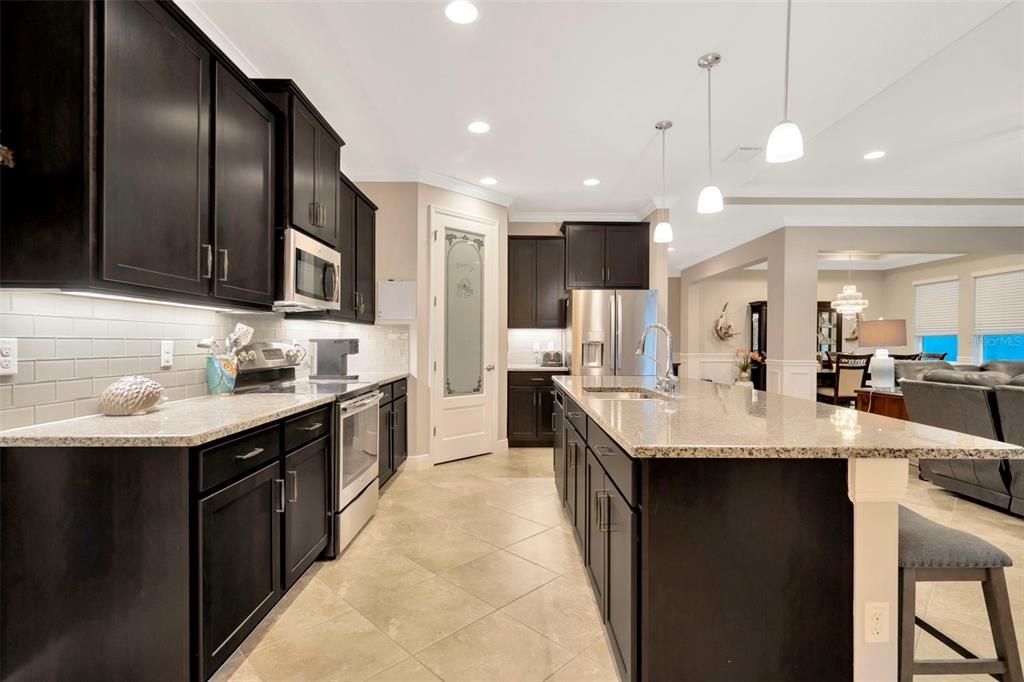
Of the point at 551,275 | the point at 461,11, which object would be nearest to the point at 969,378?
the point at 551,275

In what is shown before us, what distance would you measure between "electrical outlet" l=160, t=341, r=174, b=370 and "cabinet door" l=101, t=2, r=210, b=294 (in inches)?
19.0

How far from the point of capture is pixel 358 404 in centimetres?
284

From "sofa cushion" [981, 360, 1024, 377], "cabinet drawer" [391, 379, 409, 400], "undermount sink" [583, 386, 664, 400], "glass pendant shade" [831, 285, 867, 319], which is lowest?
"cabinet drawer" [391, 379, 409, 400]

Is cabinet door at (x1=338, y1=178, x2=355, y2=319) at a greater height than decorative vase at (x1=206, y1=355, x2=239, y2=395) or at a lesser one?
greater

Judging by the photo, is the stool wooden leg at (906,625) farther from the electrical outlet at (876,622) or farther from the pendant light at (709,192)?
the pendant light at (709,192)

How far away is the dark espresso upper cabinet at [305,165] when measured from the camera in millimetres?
2416

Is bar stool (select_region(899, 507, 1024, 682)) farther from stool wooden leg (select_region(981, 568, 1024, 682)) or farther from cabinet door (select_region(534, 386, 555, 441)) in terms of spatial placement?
cabinet door (select_region(534, 386, 555, 441))

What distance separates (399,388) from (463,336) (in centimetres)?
94

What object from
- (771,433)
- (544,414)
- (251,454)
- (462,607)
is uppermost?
(771,433)

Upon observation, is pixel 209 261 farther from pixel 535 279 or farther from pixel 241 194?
pixel 535 279

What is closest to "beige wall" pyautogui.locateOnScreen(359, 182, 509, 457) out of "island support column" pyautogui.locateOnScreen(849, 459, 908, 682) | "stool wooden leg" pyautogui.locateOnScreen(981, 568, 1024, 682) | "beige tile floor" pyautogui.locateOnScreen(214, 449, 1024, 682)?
"beige tile floor" pyautogui.locateOnScreen(214, 449, 1024, 682)

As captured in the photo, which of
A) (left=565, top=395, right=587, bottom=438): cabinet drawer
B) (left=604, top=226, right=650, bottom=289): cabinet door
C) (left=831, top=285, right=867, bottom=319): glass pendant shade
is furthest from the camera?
(left=831, top=285, right=867, bottom=319): glass pendant shade

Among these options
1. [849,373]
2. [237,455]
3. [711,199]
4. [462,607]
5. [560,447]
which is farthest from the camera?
[849,373]

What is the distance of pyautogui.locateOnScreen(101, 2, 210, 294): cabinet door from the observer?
56.1 inches
